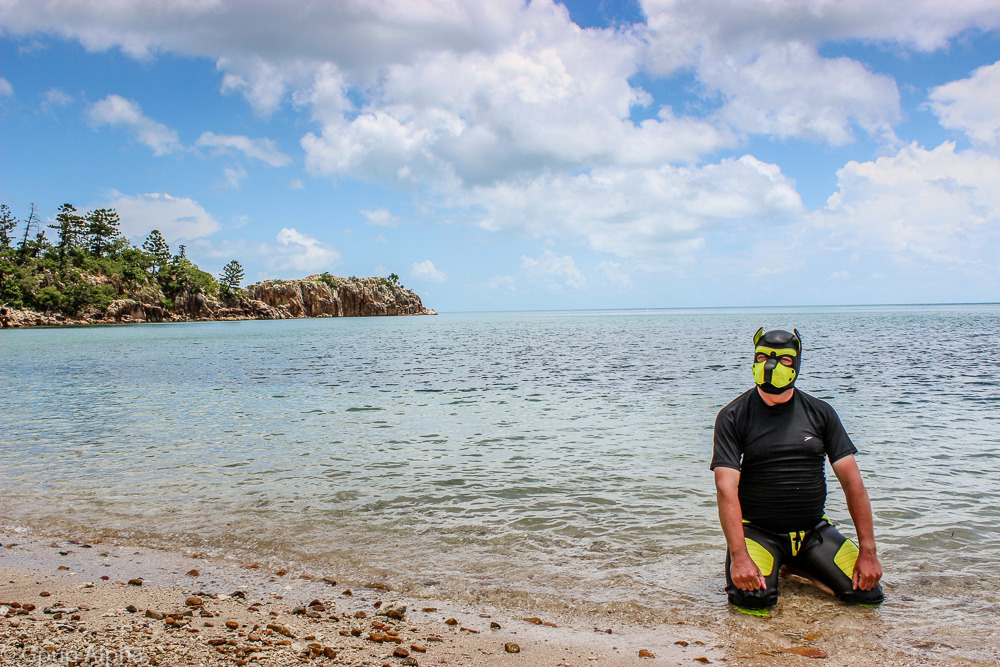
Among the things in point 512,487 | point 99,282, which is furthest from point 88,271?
point 512,487

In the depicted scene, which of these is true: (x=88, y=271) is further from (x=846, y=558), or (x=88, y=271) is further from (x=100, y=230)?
(x=846, y=558)

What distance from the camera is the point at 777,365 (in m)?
5.45

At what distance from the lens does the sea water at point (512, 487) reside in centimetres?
620

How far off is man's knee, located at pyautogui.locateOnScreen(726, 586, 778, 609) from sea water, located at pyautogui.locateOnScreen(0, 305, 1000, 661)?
0.19m

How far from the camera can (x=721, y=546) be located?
7.37m

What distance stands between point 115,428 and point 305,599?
13576 millimetres

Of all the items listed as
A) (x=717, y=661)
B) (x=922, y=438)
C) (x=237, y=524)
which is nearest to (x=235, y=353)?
(x=237, y=524)

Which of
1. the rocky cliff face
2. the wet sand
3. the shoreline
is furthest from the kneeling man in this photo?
the rocky cliff face

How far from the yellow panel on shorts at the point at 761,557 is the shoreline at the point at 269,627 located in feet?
2.81

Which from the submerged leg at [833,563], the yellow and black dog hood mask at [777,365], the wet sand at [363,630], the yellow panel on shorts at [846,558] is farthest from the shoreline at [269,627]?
the yellow and black dog hood mask at [777,365]

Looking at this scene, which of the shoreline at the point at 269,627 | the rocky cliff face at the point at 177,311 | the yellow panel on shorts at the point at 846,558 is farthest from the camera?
the rocky cliff face at the point at 177,311

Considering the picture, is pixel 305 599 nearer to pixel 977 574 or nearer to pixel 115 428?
pixel 977 574

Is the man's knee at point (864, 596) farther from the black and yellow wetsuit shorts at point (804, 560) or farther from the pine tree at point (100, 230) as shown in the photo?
the pine tree at point (100, 230)

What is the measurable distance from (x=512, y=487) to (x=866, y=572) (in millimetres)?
5770
